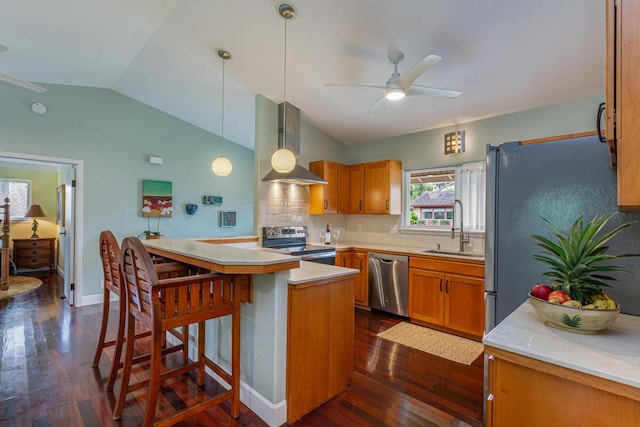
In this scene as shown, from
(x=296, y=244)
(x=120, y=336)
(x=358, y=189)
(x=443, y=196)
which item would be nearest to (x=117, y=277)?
(x=120, y=336)

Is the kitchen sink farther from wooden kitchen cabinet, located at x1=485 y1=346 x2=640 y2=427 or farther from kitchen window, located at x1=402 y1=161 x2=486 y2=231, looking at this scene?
wooden kitchen cabinet, located at x1=485 y1=346 x2=640 y2=427

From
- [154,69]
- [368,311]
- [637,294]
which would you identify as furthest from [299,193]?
[637,294]

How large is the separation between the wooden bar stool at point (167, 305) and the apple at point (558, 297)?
5.13 feet

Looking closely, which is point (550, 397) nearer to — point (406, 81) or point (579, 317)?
point (579, 317)

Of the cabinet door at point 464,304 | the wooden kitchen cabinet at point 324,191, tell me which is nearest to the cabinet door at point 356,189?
the wooden kitchen cabinet at point 324,191

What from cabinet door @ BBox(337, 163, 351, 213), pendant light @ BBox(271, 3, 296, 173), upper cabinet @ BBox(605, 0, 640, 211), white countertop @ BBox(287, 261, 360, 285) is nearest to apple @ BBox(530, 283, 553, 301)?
upper cabinet @ BBox(605, 0, 640, 211)

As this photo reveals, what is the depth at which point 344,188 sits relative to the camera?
15.9ft

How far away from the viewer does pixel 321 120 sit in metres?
4.57

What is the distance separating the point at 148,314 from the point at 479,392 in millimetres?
2320

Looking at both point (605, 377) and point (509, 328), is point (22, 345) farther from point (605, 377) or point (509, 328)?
point (605, 377)

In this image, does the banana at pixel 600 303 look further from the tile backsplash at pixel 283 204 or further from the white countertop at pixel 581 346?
the tile backsplash at pixel 283 204

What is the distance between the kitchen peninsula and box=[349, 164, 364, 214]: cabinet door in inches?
102

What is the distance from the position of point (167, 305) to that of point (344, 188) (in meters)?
3.53

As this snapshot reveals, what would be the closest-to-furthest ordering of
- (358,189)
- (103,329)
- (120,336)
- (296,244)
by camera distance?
1. (120,336)
2. (103,329)
3. (296,244)
4. (358,189)
